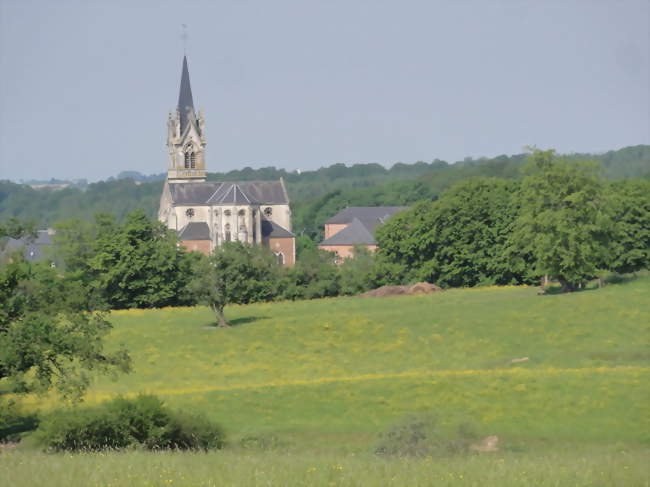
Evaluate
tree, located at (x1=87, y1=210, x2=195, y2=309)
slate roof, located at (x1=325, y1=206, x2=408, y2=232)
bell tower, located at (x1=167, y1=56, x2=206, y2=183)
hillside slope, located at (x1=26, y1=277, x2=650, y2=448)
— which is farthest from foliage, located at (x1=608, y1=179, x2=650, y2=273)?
slate roof, located at (x1=325, y1=206, x2=408, y2=232)

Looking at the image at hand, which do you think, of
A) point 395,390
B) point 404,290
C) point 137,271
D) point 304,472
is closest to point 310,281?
point 404,290

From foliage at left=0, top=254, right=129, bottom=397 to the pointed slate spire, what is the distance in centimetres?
11751

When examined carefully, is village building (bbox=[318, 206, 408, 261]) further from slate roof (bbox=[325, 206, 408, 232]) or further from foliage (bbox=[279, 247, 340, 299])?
foliage (bbox=[279, 247, 340, 299])

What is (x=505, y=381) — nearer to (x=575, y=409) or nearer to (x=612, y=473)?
(x=575, y=409)

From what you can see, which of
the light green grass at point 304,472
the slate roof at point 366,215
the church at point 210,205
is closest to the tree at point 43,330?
the light green grass at point 304,472

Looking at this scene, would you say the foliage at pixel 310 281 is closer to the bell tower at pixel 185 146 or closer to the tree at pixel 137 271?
the tree at pixel 137 271

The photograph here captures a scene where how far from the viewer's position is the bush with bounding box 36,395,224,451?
2566cm

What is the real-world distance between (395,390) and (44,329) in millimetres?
12728

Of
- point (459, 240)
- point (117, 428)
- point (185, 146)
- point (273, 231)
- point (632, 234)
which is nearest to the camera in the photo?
point (117, 428)

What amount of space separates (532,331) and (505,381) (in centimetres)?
1198

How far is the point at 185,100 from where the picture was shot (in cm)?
14938

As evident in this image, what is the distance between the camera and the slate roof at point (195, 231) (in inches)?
5305

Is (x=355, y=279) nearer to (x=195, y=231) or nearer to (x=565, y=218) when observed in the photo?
(x=565, y=218)

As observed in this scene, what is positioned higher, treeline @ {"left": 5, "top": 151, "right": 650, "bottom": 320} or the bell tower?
the bell tower
